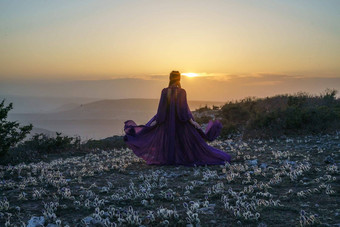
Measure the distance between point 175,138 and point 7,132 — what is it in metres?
7.93

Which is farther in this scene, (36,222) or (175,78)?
(175,78)

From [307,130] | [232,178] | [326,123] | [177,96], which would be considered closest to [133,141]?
[177,96]

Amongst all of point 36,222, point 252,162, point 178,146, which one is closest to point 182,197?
point 36,222

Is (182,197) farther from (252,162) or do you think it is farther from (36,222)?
(252,162)

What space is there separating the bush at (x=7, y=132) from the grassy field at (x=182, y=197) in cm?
356

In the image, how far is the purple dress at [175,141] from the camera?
12.5m

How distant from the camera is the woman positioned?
41.1 ft

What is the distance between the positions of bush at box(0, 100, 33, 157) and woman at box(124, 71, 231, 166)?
593 cm

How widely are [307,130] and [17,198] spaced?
1555 centimetres

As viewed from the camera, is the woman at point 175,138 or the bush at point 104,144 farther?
the bush at point 104,144

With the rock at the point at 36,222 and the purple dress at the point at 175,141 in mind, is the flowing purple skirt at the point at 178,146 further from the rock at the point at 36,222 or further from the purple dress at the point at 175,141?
the rock at the point at 36,222

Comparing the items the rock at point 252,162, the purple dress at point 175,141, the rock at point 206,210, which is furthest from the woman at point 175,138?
the rock at point 206,210

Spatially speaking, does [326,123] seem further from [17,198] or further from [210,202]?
[17,198]

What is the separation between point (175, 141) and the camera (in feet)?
41.8
